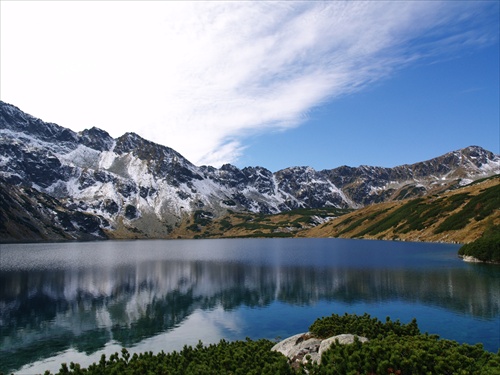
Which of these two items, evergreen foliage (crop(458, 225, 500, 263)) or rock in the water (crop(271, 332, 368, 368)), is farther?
evergreen foliage (crop(458, 225, 500, 263))

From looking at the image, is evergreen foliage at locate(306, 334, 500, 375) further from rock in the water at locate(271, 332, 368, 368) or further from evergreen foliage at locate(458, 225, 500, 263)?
evergreen foliage at locate(458, 225, 500, 263)

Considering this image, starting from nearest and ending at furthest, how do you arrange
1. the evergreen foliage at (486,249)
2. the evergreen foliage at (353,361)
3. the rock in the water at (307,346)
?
the evergreen foliage at (353,361) < the rock in the water at (307,346) < the evergreen foliage at (486,249)

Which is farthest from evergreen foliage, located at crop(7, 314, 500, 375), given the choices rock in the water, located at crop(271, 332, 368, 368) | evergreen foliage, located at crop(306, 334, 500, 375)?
rock in the water, located at crop(271, 332, 368, 368)

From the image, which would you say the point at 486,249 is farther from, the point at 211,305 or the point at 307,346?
the point at 307,346

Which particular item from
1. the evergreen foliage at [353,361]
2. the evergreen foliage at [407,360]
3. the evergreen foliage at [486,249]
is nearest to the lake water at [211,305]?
the evergreen foliage at [486,249]

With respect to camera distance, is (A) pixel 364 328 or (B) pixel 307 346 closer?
(B) pixel 307 346

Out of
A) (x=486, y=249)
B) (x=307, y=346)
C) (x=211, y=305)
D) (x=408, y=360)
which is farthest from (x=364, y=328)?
(x=486, y=249)

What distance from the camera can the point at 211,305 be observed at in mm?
59094

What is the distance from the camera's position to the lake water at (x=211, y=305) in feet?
134

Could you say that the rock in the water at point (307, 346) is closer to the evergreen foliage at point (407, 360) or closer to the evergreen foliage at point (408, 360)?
the evergreen foliage at point (407, 360)

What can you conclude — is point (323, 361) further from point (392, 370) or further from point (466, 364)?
point (466, 364)

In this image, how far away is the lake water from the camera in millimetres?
40781

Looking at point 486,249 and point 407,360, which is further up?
point 407,360

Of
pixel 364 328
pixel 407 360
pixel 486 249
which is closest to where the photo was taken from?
pixel 407 360
